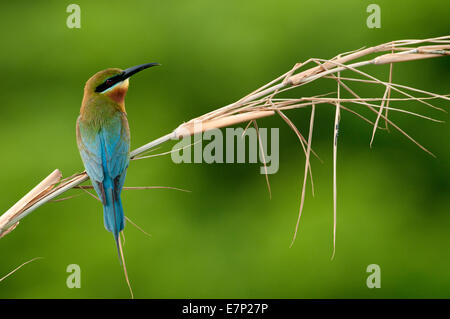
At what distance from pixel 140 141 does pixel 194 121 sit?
7.92 feet

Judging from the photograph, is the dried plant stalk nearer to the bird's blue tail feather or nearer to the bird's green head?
the bird's blue tail feather

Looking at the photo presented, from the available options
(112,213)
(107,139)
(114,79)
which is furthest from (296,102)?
(114,79)

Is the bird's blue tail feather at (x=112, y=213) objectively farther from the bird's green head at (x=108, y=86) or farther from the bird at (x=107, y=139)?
the bird's green head at (x=108, y=86)

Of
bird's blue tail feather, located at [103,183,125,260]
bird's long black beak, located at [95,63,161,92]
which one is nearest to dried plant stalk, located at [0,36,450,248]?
bird's blue tail feather, located at [103,183,125,260]

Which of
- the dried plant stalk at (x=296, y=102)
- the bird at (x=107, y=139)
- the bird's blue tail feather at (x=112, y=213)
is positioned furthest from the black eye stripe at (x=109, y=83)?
the dried plant stalk at (x=296, y=102)

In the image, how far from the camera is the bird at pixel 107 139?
1.47 meters

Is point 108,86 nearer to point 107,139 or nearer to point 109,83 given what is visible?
point 109,83

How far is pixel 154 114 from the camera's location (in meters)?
3.65

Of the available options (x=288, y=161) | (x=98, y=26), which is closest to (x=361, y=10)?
(x=288, y=161)

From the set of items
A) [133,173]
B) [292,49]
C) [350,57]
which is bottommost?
[133,173]

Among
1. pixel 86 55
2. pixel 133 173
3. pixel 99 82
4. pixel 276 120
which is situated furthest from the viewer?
pixel 86 55

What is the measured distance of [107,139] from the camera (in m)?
1.72

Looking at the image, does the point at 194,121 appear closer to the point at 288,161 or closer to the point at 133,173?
the point at 133,173

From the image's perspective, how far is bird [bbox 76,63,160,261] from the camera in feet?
4.83
